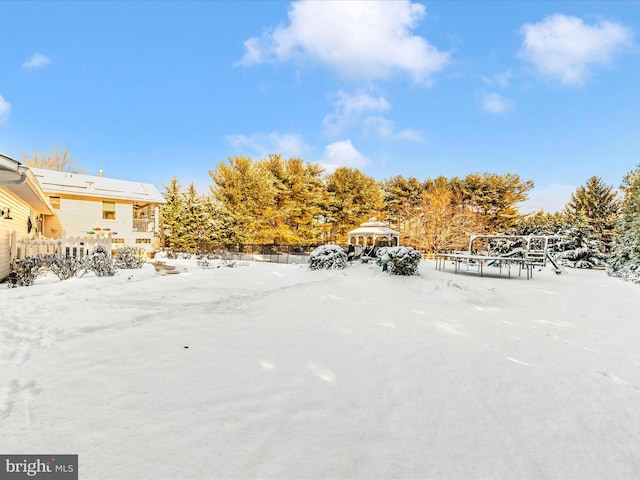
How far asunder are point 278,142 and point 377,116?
8.88m

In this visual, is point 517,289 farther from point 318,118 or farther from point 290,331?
point 318,118

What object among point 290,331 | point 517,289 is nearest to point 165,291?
point 290,331

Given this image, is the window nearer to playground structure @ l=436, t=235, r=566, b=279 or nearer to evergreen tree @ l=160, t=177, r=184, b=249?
evergreen tree @ l=160, t=177, r=184, b=249

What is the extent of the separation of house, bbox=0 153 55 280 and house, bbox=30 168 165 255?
16.0 feet

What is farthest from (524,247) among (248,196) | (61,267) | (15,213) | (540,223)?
(15,213)

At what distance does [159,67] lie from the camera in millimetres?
20484

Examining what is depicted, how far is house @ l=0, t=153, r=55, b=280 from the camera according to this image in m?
5.73

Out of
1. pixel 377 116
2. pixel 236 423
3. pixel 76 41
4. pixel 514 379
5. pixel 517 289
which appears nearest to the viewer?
pixel 236 423

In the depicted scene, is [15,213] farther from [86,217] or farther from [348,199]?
[348,199]

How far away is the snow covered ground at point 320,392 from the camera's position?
69.3 inches

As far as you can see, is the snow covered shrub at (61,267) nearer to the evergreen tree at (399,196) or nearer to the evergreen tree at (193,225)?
the evergreen tree at (193,225)

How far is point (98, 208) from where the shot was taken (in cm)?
1984

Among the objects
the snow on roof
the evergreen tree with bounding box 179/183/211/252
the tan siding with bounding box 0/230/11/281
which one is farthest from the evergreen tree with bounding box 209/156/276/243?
the tan siding with bounding box 0/230/11/281

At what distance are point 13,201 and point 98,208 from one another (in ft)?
32.6
